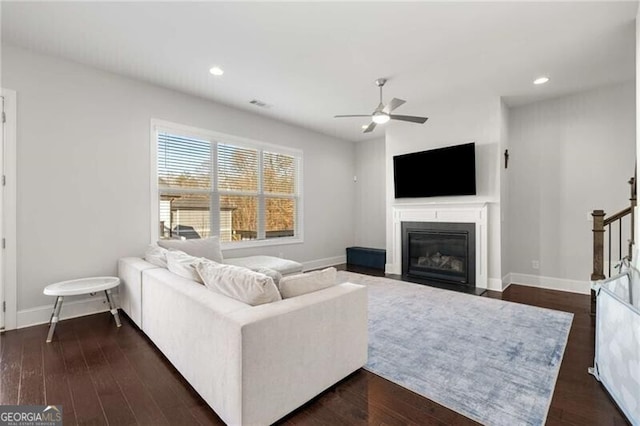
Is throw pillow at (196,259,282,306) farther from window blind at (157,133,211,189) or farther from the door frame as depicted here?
window blind at (157,133,211,189)

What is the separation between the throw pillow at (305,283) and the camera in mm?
1911

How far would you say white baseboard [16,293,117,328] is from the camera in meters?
3.03

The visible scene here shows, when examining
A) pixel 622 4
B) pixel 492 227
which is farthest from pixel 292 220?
pixel 622 4

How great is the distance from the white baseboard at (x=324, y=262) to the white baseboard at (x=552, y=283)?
3271mm

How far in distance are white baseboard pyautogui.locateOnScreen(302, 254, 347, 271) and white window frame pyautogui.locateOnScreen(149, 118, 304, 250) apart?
54cm

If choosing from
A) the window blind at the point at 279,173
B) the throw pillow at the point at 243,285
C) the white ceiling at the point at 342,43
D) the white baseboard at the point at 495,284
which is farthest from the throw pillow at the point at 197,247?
the white baseboard at the point at 495,284

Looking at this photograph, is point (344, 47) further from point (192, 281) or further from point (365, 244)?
point (365, 244)

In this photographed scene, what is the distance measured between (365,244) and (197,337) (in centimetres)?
548

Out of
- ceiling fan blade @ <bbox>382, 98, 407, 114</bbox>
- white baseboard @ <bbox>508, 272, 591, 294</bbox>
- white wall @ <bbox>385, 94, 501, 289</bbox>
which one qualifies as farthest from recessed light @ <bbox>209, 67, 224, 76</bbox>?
white baseboard @ <bbox>508, 272, 591, 294</bbox>

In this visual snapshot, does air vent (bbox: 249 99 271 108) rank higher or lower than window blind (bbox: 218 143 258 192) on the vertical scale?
higher

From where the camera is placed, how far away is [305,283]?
1998mm

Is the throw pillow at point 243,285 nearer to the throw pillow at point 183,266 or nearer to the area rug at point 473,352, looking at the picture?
the throw pillow at point 183,266

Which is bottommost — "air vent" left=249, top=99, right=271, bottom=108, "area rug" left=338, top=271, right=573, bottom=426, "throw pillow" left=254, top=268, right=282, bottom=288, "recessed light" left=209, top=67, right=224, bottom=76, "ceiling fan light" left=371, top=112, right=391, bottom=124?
"area rug" left=338, top=271, right=573, bottom=426

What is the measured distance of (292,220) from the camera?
5.86 meters
